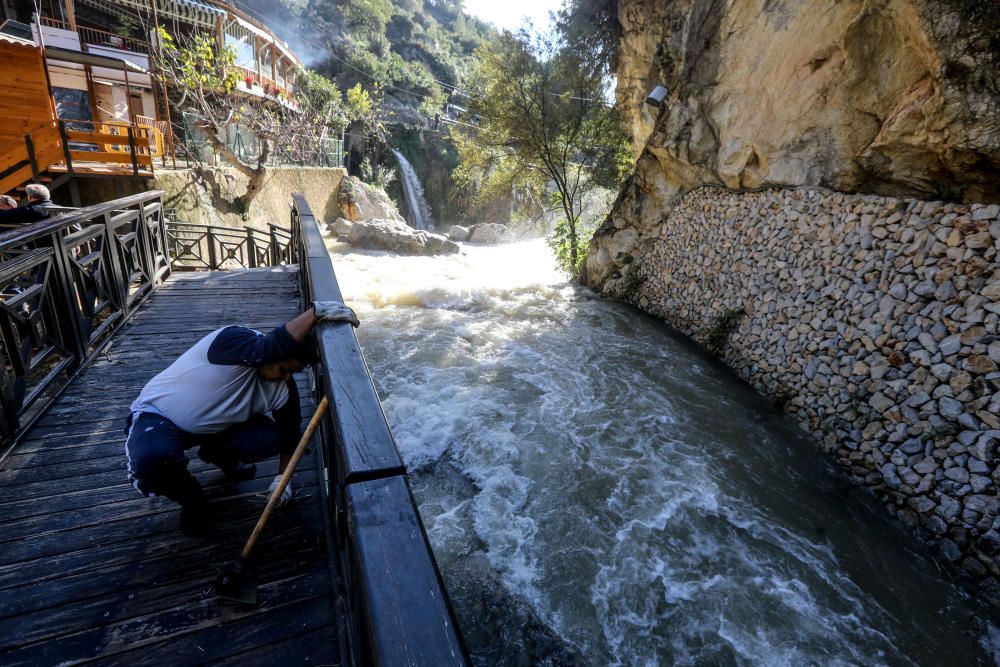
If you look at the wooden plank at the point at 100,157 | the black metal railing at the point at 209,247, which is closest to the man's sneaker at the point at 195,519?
the black metal railing at the point at 209,247

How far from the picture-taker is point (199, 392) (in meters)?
2.07

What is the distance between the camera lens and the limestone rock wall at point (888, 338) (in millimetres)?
4160

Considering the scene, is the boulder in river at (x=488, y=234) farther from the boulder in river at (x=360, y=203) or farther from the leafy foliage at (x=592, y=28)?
the leafy foliage at (x=592, y=28)

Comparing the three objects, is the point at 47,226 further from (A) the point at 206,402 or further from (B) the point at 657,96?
(B) the point at 657,96

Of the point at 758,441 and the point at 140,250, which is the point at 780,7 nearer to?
the point at 758,441

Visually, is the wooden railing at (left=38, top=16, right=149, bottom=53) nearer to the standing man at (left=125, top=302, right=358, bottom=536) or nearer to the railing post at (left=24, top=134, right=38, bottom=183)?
the railing post at (left=24, top=134, right=38, bottom=183)

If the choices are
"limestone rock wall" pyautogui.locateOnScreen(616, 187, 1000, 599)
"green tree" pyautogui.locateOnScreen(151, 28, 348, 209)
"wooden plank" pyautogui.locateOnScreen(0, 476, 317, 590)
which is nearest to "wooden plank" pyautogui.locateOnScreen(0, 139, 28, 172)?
"green tree" pyautogui.locateOnScreen(151, 28, 348, 209)

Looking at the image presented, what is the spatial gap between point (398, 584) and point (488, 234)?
22.1 m

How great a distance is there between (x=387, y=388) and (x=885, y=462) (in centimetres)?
597

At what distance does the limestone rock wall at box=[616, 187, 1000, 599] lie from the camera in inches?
164

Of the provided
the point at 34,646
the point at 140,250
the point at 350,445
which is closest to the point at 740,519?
the point at 350,445

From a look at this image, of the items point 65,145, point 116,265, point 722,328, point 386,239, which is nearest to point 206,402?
point 116,265

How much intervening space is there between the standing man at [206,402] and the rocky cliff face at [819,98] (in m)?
6.58

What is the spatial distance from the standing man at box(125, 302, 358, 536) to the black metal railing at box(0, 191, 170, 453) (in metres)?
1.35
